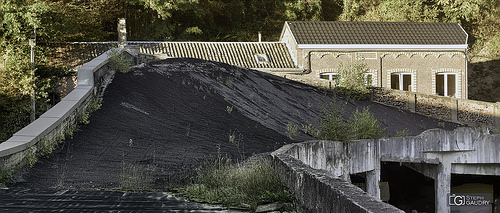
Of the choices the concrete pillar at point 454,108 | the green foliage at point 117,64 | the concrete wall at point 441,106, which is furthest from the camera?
the concrete pillar at point 454,108

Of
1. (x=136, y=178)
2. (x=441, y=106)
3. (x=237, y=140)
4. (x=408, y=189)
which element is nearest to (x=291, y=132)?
(x=237, y=140)

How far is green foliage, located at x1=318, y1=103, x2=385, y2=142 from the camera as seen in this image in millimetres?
17328

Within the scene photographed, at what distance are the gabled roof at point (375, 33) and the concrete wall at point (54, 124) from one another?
783 inches

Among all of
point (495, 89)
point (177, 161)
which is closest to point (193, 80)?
point (177, 161)

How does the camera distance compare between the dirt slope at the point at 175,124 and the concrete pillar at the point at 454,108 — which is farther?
the concrete pillar at the point at 454,108

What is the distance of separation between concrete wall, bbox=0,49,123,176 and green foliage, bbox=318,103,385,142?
A: 542 cm

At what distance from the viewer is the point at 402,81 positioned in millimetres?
37188

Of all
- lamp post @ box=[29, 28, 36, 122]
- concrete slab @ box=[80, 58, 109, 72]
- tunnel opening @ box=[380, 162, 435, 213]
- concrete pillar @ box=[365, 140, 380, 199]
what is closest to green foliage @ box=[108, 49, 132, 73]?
concrete slab @ box=[80, 58, 109, 72]

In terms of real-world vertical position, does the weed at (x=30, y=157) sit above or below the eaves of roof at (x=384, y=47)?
below

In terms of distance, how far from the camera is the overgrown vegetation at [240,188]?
26.5ft

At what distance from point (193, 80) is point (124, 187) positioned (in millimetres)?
10589

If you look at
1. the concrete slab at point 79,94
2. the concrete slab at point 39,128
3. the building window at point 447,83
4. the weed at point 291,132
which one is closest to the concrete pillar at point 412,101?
the building window at point 447,83

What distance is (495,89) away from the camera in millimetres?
45594

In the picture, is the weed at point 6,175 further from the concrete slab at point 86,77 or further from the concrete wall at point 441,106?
the concrete wall at point 441,106
